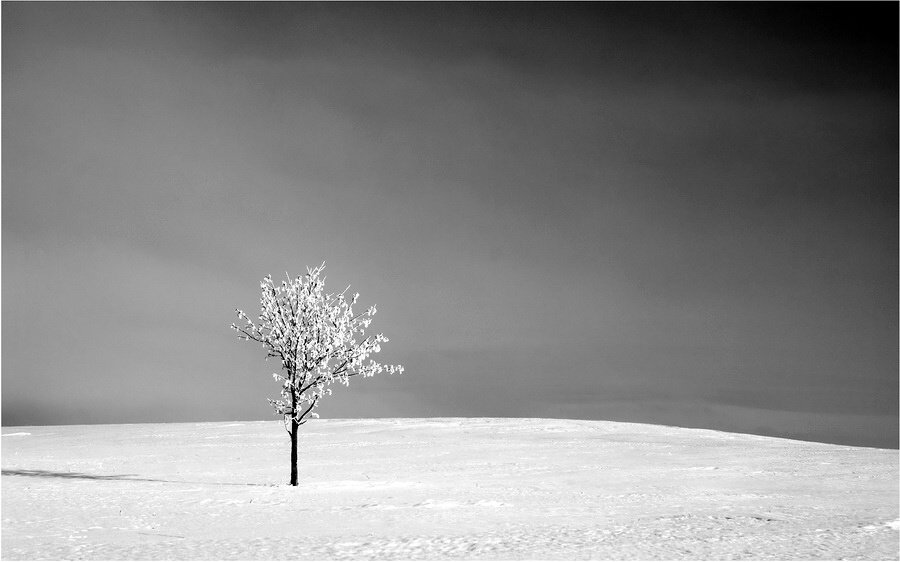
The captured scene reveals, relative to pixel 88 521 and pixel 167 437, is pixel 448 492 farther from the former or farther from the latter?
pixel 167 437

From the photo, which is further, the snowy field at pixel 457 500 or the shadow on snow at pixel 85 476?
the shadow on snow at pixel 85 476

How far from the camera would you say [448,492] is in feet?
108

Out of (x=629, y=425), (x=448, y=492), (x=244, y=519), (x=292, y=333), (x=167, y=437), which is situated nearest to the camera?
(x=244, y=519)

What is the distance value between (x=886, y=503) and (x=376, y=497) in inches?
697

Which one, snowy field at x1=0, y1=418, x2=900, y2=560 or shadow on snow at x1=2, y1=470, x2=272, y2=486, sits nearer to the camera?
snowy field at x1=0, y1=418, x2=900, y2=560

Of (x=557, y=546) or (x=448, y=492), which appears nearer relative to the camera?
(x=557, y=546)

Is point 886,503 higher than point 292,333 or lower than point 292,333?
lower

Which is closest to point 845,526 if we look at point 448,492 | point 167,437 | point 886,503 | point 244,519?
point 886,503

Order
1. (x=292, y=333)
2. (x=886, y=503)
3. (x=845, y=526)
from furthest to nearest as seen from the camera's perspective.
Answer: (x=292, y=333) < (x=886, y=503) < (x=845, y=526)

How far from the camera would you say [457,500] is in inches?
1203

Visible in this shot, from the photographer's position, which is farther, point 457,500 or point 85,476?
point 85,476

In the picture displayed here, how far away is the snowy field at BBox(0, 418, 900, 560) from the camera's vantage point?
21.5 metres

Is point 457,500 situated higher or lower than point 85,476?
higher

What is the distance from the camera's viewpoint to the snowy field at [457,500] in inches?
845
